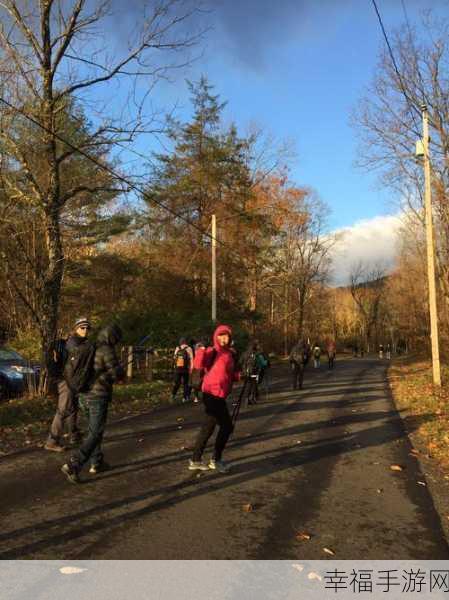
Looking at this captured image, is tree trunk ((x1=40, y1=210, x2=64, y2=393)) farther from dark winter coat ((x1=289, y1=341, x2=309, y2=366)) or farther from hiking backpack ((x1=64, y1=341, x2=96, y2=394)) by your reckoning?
dark winter coat ((x1=289, y1=341, x2=309, y2=366))

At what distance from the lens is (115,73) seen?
13.5m

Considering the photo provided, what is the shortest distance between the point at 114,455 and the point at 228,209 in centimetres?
2831

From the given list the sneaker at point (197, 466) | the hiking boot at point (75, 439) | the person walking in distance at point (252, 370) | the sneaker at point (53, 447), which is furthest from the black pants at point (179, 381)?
the sneaker at point (197, 466)

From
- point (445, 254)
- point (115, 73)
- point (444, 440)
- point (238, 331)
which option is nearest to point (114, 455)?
point (444, 440)

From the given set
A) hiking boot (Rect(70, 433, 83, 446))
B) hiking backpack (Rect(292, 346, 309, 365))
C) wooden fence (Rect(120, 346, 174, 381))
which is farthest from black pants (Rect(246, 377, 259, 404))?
wooden fence (Rect(120, 346, 174, 381))

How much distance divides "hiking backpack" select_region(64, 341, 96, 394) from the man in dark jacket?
0.05 m

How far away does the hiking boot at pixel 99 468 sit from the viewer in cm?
651

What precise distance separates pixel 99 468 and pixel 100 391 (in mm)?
1012

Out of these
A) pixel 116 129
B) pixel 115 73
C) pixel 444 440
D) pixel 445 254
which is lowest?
pixel 444 440

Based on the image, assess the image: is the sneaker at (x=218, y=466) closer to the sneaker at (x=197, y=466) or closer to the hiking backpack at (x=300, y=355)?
the sneaker at (x=197, y=466)

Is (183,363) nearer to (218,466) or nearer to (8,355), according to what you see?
(8,355)

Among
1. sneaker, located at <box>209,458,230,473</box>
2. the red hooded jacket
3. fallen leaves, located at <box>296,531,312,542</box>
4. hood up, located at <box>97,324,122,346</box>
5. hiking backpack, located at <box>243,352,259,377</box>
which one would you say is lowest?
fallen leaves, located at <box>296,531,312,542</box>

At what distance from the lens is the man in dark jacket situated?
6.23 metres
